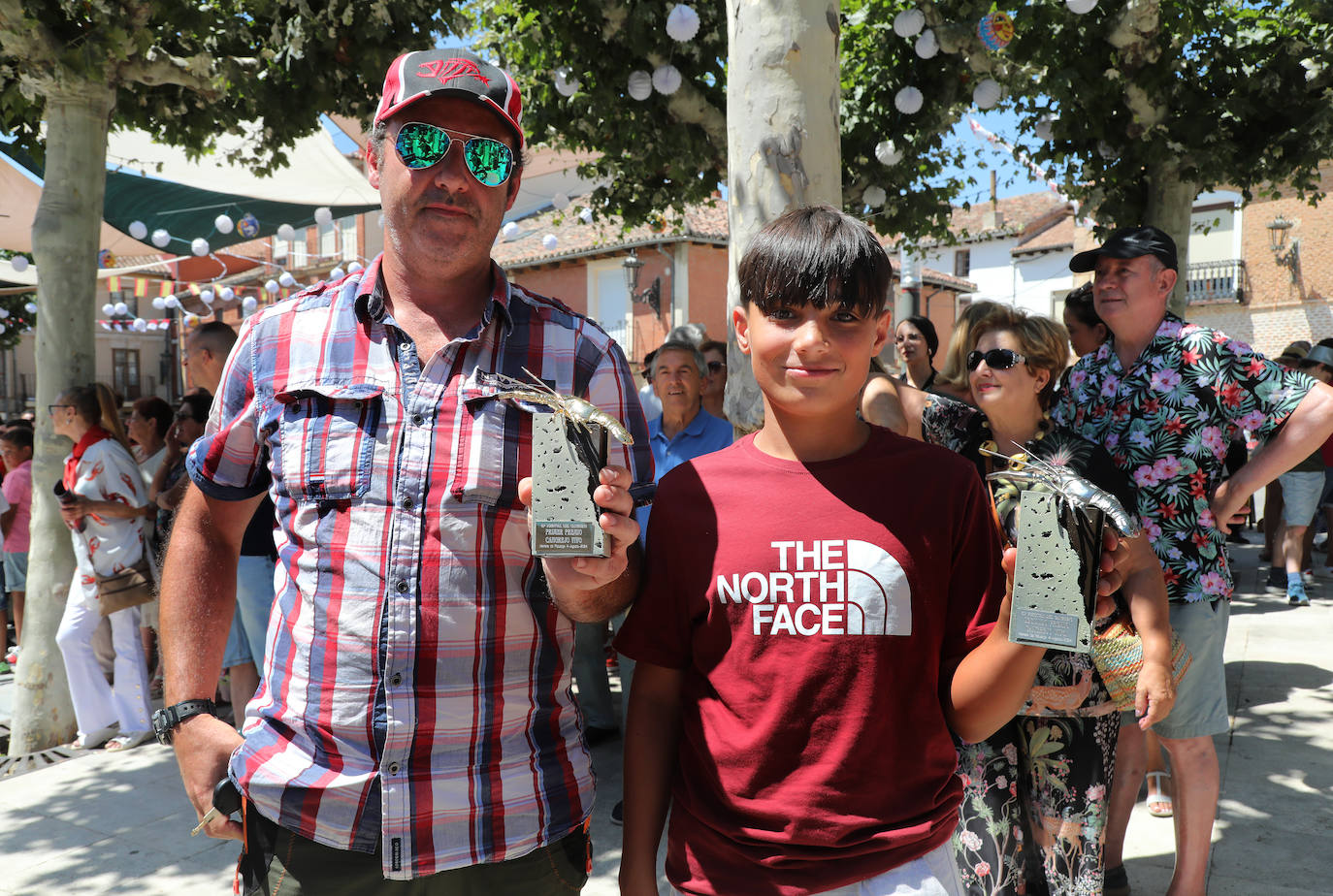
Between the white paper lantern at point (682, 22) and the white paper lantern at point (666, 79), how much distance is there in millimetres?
629

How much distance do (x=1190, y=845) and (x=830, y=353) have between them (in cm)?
245

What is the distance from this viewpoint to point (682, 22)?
573 centimetres

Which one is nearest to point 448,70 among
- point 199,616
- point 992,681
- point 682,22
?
point 199,616

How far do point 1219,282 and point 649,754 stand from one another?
29307mm

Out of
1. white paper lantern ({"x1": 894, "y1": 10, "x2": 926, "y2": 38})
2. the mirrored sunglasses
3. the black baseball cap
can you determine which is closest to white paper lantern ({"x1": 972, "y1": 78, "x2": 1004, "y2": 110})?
white paper lantern ({"x1": 894, "y1": 10, "x2": 926, "y2": 38})

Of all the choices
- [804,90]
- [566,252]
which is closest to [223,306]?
[566,252]

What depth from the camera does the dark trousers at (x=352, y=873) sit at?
1526 mm

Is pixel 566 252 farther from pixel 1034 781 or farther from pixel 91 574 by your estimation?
pixel 1034 781

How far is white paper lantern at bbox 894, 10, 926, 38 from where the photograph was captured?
A: 6441 millimetres

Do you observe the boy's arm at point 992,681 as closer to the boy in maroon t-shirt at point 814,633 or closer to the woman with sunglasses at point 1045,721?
the boy in maroon t-shirt at point 814,633

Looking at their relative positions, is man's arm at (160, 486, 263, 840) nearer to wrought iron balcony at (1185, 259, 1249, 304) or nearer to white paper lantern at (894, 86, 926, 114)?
white paper lantern at (894, 86, 926, 114)

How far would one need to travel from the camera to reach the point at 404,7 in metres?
5.75

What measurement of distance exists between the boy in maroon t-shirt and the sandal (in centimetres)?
299

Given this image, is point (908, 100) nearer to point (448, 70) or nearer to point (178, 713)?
point (448, 70)
